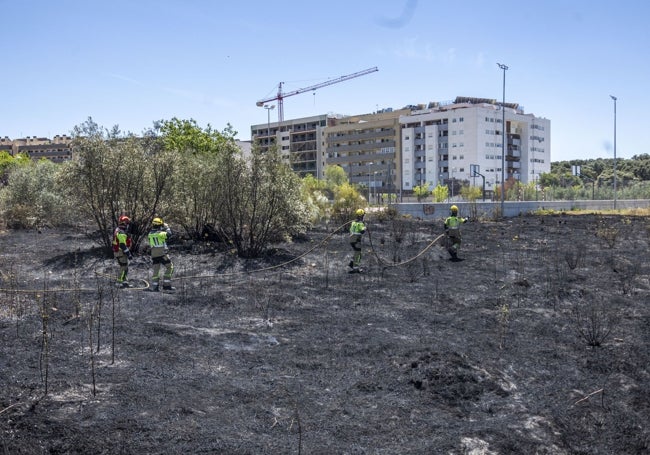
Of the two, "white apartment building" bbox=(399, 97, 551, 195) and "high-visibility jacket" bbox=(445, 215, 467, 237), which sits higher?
"white apartment building" bbox=(399, 97, 551, 195)

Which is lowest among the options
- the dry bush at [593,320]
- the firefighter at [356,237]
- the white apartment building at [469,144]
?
the dry bush at [593,320]

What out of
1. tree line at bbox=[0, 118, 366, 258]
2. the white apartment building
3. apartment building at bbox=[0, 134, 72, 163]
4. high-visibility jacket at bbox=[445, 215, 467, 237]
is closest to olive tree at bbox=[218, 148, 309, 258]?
tree line at bbox=[0, 118, 366, 258]

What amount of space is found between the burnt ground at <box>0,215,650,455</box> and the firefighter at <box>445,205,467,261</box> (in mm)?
2911

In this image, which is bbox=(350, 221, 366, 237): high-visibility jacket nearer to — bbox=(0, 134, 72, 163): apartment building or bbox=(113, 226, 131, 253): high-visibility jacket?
bbox=(113, 226, 131, 253): high-visibility jacket

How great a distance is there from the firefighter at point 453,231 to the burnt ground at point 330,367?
2911mm

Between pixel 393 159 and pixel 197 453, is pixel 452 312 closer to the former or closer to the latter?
pixel 197 453

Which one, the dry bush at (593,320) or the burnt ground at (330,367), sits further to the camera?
the dry bush at (593,320)

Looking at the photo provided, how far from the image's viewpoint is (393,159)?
103 m

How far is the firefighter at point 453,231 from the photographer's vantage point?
60.6ft

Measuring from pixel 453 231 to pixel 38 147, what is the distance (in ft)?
486

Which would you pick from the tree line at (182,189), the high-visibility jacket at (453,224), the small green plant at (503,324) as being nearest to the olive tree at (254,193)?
the tree line at (182,189)

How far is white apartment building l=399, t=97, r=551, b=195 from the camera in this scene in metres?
92.2

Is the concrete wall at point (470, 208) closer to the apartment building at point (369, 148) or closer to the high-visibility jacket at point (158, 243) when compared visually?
the high-visibility jacket at point (158, 243)

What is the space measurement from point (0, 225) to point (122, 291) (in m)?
20.9
